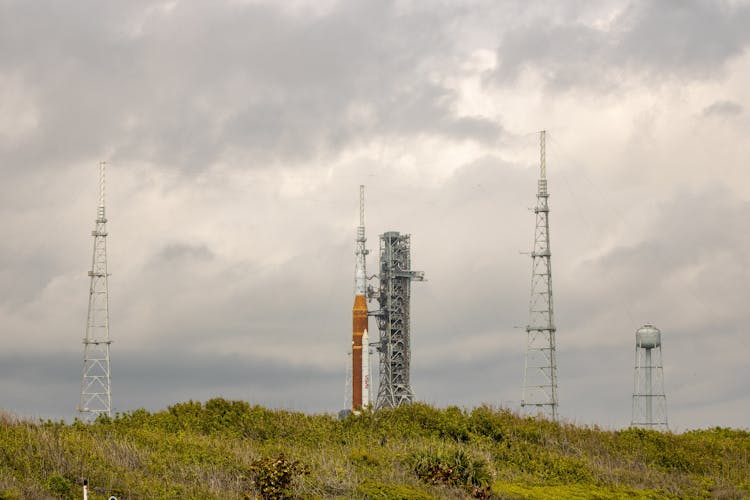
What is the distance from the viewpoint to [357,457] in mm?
30578

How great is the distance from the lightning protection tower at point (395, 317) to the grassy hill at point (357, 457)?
176 ft

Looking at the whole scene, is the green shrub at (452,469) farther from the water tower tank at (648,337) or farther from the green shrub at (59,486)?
the water tower tank at (648,337)

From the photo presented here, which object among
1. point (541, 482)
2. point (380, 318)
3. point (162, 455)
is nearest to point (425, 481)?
point (541, 482)

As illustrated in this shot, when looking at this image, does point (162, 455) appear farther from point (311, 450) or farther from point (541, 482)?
point (541, 482)

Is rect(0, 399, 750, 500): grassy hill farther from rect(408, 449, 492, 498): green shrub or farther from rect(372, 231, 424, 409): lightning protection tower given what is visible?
rect(372, 231, 424, 409): lightning protection tower

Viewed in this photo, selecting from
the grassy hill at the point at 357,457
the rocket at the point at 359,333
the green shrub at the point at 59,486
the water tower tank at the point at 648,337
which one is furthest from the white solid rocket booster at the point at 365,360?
the green shrub at the point at 59,486

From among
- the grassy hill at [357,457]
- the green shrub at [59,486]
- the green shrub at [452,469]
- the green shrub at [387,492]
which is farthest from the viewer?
the green shrub at [452,469]

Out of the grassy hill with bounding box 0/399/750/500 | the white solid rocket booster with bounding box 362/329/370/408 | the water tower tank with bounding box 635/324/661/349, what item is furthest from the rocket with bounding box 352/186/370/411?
the grassy hill with bounding box 0/399/750/500

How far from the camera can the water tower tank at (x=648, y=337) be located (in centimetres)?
7544

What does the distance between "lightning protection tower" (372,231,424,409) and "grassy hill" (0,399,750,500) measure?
5376cm

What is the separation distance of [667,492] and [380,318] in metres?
67.5

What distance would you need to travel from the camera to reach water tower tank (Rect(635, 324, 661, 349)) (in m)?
75.4

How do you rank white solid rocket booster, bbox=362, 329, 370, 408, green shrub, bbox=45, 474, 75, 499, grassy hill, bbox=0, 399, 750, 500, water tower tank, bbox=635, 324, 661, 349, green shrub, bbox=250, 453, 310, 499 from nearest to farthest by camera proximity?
1. green shrub, bbox=45, 474, 75, 499
2. green shrub, bbox=250, 453, 310, 499
3. grassy hill, bbox=0, 399, 750, 500
4. water tower tank, bbox=635, 324, 661, 349
5. white solid rocket booster, bbox=362, 329, 370, 408

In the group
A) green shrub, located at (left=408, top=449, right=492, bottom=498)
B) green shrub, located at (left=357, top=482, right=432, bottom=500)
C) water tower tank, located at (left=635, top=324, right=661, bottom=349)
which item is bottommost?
green shrub, located at (left=357, top=482, right=432, bottom=500)
